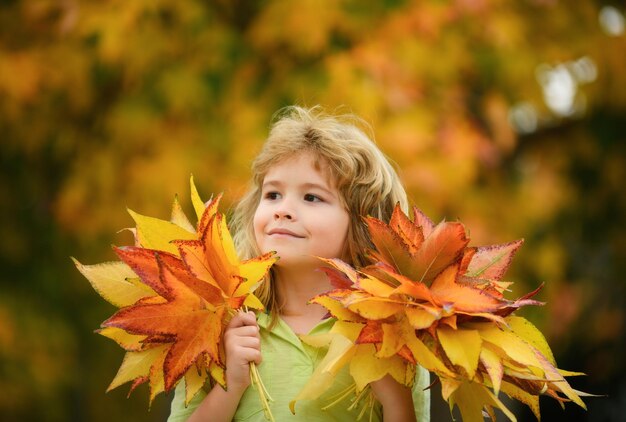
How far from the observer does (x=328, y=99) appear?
4.36 meters

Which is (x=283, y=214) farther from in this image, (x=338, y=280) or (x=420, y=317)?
(x=420, y=317)

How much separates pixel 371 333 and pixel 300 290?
20.8 inches

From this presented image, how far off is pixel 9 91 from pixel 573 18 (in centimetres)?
313

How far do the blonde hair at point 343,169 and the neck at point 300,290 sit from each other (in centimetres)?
3

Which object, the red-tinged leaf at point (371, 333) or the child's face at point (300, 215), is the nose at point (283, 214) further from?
the red-tinged leaf at point (371, 333)

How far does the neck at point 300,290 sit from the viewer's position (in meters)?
2.36

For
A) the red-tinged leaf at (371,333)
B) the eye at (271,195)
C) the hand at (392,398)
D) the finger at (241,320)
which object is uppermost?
the eye at (271,195)

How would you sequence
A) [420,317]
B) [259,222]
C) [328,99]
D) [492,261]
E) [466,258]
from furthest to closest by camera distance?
[328,99]
[259,222]
[492,261]
[466,258]
[420,317]

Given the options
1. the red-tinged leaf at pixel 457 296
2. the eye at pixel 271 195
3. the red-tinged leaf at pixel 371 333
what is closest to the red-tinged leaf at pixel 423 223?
the red-tinged leaf at pixel 457 296

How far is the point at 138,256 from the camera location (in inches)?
77.5

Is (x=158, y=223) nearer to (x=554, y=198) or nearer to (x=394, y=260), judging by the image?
(x=394, y=260)

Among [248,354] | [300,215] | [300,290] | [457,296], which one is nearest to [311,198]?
[300,215]

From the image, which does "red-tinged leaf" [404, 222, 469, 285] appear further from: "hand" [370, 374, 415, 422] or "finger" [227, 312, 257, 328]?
"finger" [227, 312, 257, 328]

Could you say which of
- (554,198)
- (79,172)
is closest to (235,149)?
(79,172)
